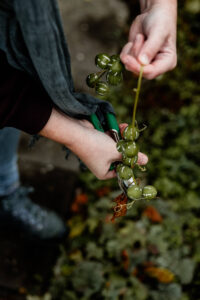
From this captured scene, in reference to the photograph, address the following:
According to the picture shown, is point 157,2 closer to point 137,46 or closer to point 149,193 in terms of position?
point 137,46

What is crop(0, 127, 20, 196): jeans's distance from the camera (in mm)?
1667

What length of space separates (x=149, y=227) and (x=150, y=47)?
160cm

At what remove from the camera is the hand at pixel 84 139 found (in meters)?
1.14

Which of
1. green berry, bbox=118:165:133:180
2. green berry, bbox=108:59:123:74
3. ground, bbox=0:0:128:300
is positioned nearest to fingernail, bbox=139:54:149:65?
green berry, bbox=108:59:123:74

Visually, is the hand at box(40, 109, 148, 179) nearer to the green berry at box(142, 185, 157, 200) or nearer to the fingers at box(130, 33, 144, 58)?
the green berry at box(142, 185, 157, 200)

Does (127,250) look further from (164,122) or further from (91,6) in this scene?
(91,6)

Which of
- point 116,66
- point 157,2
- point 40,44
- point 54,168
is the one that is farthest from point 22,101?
point 54,168

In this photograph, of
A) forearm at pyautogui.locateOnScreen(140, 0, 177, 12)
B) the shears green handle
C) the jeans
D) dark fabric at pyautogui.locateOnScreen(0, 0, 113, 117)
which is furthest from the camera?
the jeans

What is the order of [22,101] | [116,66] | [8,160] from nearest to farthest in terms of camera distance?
[116,66], [22,101], [8,160]

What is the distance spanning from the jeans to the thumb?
3.22 feet

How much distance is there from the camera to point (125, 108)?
2.79 metres

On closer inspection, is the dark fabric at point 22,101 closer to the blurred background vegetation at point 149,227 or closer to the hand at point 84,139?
the hand at point 84,139

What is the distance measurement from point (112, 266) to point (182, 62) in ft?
7.34

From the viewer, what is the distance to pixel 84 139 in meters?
1.17
